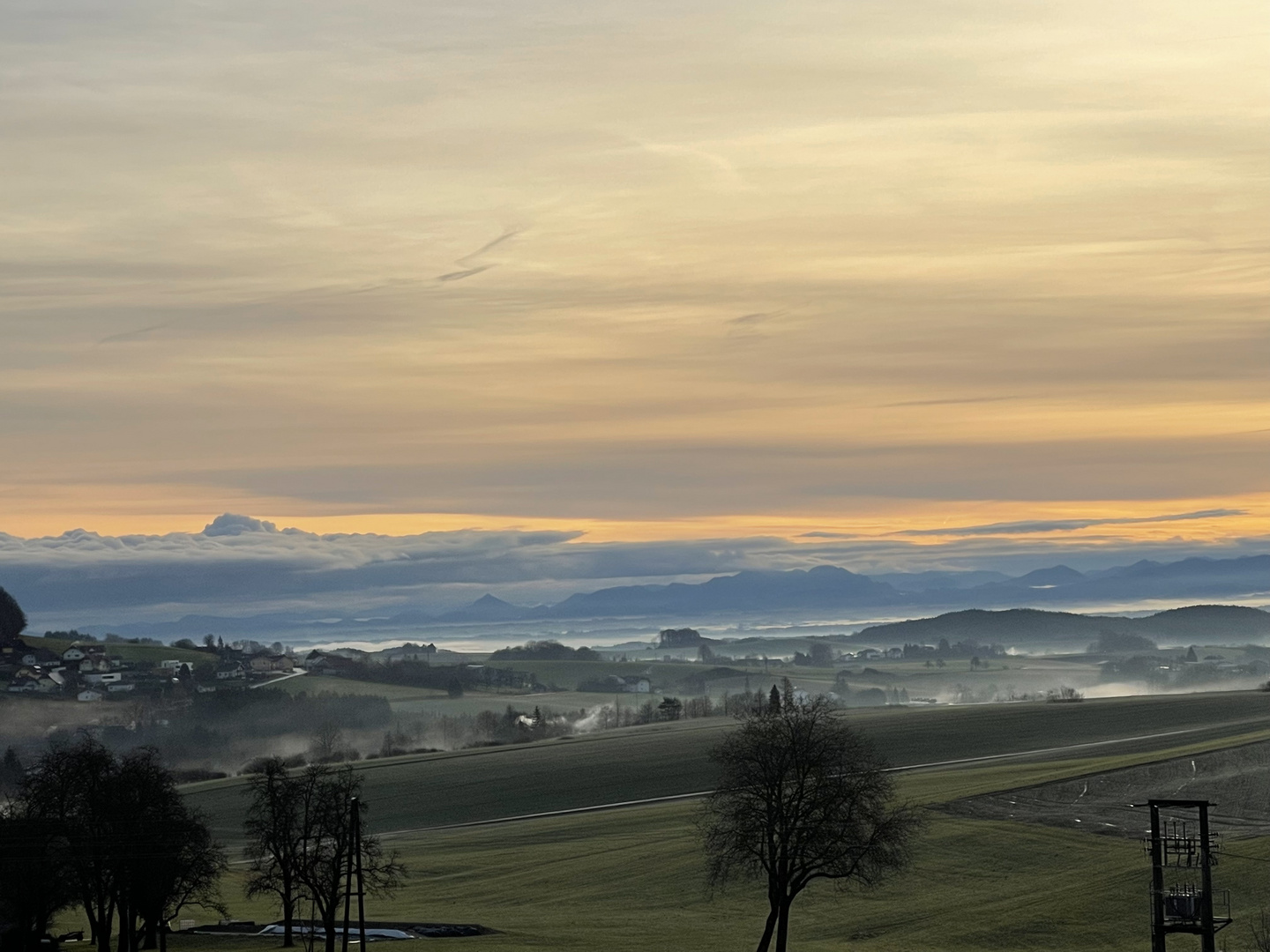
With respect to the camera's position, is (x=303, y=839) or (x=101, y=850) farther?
(x=303, y=839)

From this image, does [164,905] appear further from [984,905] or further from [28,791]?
[984,905]

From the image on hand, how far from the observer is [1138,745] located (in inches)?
7131

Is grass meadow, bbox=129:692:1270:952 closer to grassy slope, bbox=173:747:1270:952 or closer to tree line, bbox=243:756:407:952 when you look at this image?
grassy slope, bbox=173:747:1270:952

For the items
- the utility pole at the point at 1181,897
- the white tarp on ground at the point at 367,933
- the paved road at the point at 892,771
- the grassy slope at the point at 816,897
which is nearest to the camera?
the utility pole at the point at 1181,897

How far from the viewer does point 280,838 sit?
93.4 m

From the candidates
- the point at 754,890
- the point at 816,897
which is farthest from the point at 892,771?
the point at 816,897

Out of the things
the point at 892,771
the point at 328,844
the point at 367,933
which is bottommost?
the point at 367,933

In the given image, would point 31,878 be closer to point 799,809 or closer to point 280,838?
point 280,838

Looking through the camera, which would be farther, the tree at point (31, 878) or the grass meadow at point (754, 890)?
the tree at point (31, 878)

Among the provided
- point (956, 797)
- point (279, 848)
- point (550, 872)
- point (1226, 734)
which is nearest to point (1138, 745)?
point (1226, 734)

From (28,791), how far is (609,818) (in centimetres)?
6016

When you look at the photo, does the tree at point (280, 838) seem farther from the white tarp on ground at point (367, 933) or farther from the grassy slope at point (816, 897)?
the grassy slope at point (816, 897)

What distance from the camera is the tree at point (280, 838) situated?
92.1m

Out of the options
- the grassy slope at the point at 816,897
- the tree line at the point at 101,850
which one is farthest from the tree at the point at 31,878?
the grassy slope at the point at 816,897
